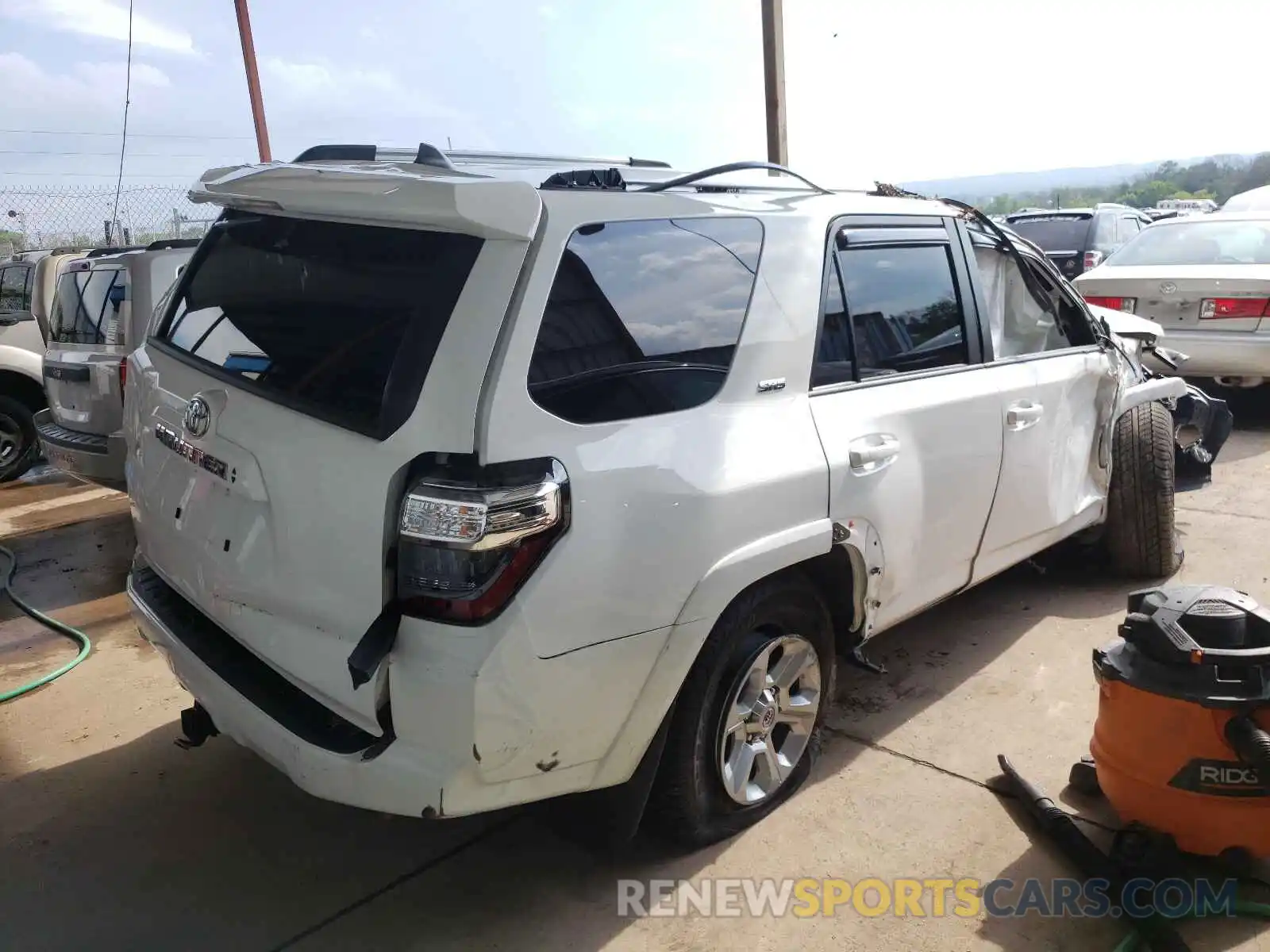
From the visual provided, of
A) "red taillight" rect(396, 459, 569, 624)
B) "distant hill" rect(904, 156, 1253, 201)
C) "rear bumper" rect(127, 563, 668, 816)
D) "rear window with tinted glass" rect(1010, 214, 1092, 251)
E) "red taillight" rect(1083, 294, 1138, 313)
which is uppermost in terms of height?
"distant hill" rect(904, 156, 1253, 201)

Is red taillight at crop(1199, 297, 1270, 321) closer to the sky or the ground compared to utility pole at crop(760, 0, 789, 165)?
closer to the ground

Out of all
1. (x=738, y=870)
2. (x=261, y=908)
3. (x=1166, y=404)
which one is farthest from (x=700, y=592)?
(x=1166, y=404)

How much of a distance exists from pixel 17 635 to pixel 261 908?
2.84 metres

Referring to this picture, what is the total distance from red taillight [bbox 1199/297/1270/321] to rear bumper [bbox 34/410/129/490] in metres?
7.45

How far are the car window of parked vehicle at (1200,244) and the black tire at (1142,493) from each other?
419 centimetres

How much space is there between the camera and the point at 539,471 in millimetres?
2107

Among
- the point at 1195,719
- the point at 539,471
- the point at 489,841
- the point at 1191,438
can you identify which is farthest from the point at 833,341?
the point at 1191,438

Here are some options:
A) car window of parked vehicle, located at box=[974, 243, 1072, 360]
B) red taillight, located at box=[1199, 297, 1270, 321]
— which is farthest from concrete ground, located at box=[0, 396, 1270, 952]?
red taillight, located at box=[1199, 297, 1270, 321]

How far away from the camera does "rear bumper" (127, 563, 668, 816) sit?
6.79ft

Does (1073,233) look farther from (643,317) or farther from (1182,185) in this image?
(1182,185)

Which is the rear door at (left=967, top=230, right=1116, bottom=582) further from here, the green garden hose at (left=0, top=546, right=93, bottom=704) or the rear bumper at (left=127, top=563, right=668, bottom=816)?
the green garden hose at (left=0, top=546, right=93, bottom=704)

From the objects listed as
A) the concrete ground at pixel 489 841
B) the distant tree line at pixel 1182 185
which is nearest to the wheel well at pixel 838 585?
the concrete ground at pixel 489 841

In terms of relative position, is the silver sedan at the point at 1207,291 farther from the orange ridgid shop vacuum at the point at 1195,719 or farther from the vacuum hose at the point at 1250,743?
the vacuum hose at the point at 1250,743

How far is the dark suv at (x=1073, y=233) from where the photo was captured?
1143cm
